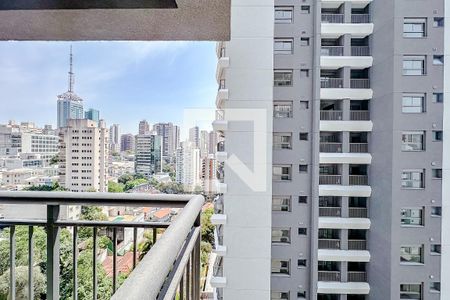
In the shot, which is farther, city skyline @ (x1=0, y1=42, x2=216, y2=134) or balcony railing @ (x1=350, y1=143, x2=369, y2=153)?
balcony railing @ (x1=350, y1=143, x2=369, y2=153)

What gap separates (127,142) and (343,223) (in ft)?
14.0

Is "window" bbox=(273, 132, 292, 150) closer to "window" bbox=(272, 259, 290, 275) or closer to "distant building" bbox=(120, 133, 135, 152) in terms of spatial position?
"window" bbox=(272, 259, 290, 275)

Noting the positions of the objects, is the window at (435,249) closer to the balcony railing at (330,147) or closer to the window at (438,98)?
the balcony railing at (330,147)

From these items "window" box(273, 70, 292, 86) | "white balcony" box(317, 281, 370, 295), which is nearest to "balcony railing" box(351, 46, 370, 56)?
"window" box(273, 70, 292, 86)

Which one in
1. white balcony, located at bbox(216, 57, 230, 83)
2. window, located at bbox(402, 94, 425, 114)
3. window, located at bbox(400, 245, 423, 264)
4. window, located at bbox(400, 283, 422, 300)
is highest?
white balcony, located at bbox(216, 57, 230, 83)

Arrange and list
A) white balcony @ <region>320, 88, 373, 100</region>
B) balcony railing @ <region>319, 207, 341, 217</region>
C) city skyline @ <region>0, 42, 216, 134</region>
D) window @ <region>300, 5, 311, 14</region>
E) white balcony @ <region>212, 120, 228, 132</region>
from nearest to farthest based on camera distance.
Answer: city skyline @ <region>0, 42, 216, 134</region> < white balcony @ <region>212, 120, 228, 132</region> < window @ <region>300, 5, 311, 14</region> < white balcony @ <region>320, 88, 373, 100</region> < balcony railing @ <region>319, 207, 341, 217</region>

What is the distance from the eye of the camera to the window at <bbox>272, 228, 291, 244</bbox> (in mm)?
4956

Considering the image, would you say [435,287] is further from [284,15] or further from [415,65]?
[284,15]

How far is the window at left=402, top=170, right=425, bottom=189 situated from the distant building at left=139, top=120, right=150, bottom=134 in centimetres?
423

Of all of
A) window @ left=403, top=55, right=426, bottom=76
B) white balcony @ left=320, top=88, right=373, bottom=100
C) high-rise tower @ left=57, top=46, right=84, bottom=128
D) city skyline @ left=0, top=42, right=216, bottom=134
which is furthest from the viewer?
white balcony @ left=320, top=88, right=373, bottom=100

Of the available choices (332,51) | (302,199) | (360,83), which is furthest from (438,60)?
(302,199)

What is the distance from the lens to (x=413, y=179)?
15.4 feet

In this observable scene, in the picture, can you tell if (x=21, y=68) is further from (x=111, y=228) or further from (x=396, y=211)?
(x=396, y=211)

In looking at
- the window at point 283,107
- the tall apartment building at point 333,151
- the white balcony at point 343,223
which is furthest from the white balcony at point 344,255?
the window at point 283,107
